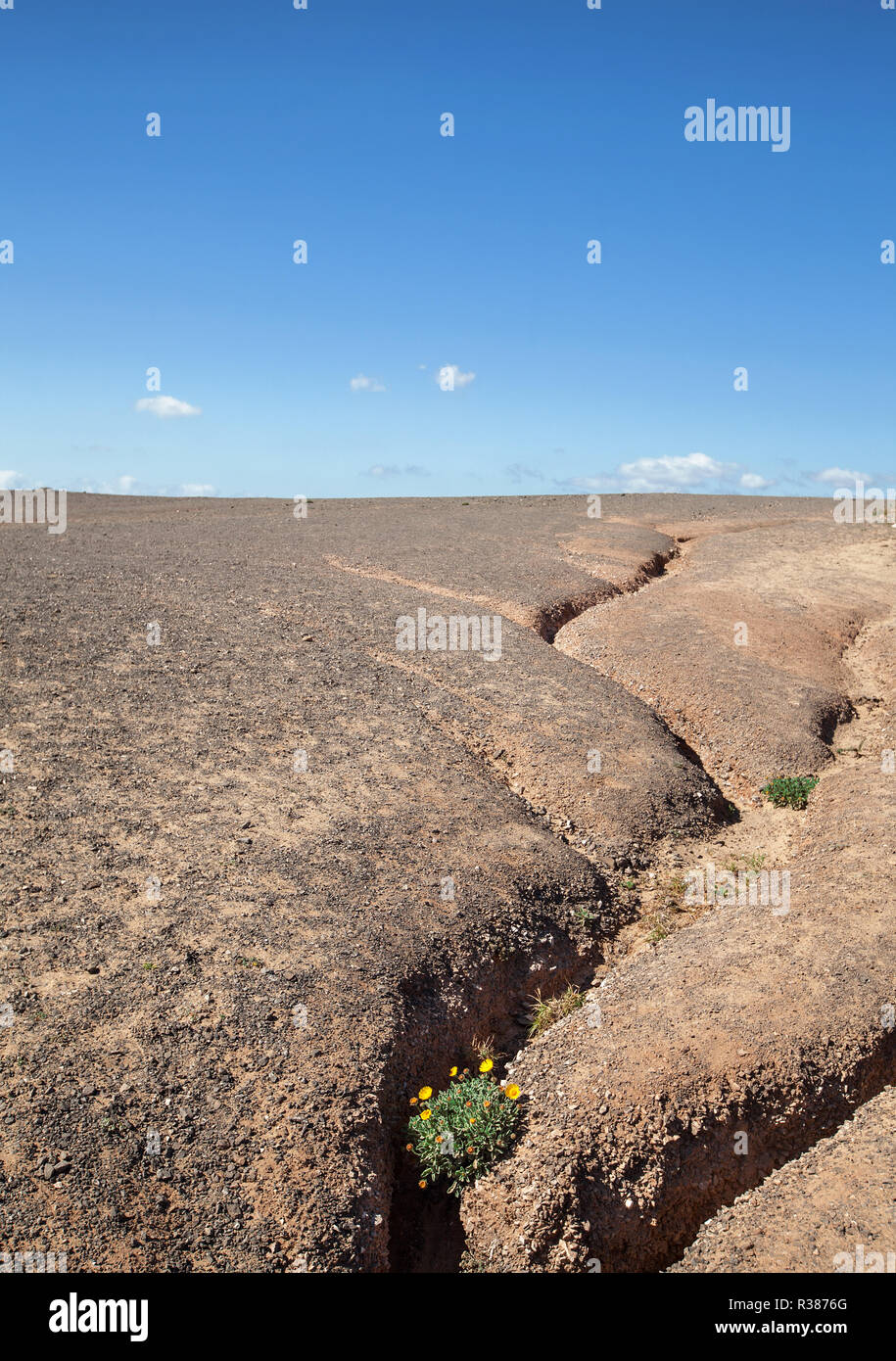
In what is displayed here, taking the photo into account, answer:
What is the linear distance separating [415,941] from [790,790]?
5.84m

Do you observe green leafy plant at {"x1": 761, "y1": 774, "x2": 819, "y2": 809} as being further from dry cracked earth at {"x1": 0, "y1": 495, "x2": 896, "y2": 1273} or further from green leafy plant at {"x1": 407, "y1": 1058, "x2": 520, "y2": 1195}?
green leafy plant at {"x1": 407, "y1": 1058, "x2": 520, "y2": 1195}

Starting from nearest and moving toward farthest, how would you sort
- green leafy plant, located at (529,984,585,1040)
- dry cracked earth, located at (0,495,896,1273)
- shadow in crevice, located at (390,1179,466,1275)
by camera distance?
1. dry cracked earth, located at (0,495,896,1273)
2. shadow in crevice, located at (390,1179,466,1275)
3. green leafy plant, located at (529,984,585,1040)

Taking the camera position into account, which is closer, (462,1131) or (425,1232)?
(425,1232)

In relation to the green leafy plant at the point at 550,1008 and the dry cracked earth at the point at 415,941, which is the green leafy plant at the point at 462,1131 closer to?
the dry cracked earth at the point at 415,941

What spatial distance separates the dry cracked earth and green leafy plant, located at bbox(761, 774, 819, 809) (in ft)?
0.53

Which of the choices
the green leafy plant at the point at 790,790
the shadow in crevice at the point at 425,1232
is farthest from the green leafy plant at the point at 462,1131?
the green leafy plant at the point at 790,790

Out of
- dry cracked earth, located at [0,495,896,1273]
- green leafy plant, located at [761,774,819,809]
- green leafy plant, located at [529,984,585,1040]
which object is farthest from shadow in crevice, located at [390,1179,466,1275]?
green leafy plant, located at [761,774,819,809]

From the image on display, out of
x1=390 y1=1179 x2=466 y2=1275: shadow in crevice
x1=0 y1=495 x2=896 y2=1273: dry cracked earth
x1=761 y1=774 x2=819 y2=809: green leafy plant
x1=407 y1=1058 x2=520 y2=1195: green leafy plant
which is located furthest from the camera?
x1=761 y1=774 x2=819 y2=809: green leafy plant

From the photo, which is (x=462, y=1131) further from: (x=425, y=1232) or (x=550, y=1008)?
(x=550, y=1008)

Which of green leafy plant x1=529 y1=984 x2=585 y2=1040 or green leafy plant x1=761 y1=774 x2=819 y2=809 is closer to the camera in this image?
Answer: green leafy plant x1=529 y1=984 x2=585 y2=1040

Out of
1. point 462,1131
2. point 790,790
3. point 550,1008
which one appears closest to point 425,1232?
point 462,1131

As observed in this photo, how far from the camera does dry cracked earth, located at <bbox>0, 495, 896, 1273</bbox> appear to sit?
5.16 metres

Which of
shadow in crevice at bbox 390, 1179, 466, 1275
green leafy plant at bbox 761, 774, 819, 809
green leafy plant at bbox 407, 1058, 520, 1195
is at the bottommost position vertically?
shadow in crevice at bbox 390, 1179, 466, 1275

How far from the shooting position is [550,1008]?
7.17 meters
